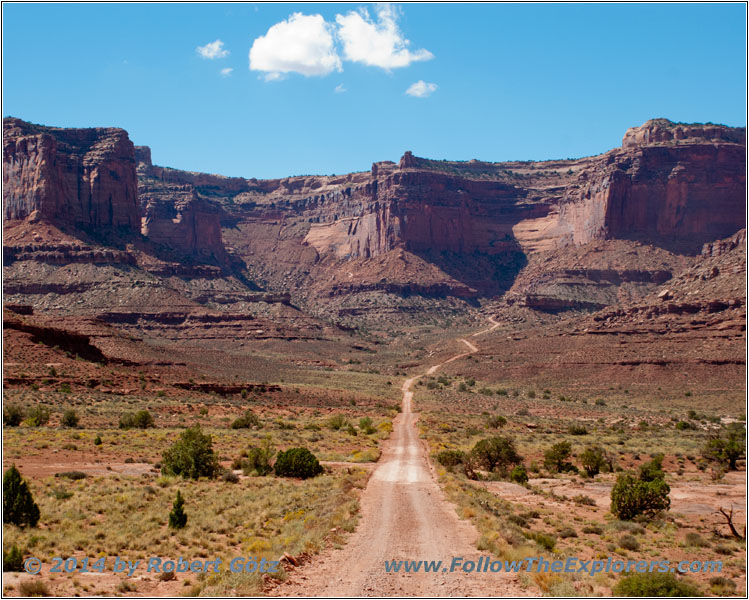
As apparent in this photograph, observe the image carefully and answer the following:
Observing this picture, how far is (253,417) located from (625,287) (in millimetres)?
120595

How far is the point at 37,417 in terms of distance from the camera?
41406 millimetres

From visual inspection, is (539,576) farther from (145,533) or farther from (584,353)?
(584,353)

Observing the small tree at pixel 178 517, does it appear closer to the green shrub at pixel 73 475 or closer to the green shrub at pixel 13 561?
the green shrub at pixel 13 561

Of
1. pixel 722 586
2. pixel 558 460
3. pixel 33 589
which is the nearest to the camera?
pixel 33 589

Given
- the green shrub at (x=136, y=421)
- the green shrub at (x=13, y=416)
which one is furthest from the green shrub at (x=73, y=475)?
the green shrub at (x=13, y=416)

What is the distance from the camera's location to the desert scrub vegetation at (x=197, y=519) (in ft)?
57.4

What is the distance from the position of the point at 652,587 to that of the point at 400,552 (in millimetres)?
5571

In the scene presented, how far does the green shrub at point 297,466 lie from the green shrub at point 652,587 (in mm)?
16617

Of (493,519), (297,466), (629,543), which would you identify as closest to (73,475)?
(297,466)

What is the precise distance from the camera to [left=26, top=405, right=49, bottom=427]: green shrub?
1597 inches

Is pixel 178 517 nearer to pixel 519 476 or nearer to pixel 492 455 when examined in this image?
pixel 519 476

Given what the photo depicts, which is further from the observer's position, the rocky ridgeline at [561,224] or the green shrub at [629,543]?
the rocky ridgeline at [561,224]

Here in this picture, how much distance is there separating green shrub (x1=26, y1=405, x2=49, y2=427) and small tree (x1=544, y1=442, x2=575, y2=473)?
2849cm

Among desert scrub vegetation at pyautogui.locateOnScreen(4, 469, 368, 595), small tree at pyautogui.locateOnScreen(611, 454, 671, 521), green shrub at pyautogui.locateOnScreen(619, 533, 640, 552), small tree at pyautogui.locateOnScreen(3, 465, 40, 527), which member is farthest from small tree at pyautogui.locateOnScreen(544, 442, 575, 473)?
small tree at pyautogui.locateOnScreen(3, 465, 40, 527)
